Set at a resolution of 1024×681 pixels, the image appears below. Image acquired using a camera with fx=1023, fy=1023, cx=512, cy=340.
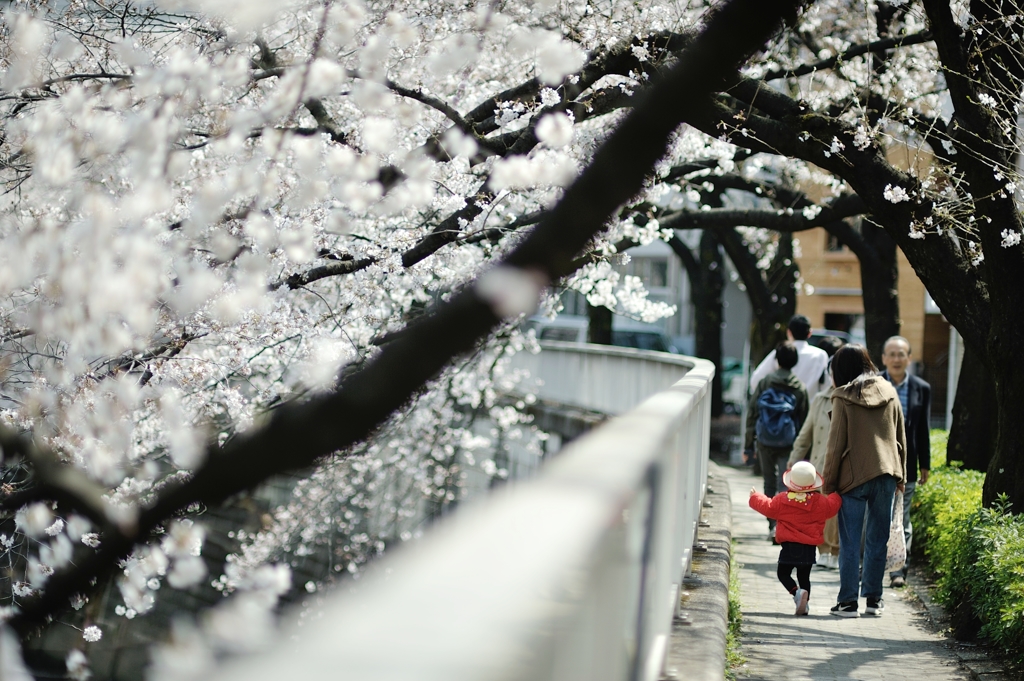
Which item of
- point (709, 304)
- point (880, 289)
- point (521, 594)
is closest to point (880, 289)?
point (880, 289)

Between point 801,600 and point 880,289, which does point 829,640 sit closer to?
point 801,600

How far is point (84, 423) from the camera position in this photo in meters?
6.13

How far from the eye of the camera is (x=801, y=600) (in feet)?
22.9

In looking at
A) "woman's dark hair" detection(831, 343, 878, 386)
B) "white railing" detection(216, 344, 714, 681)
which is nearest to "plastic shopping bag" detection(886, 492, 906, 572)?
"woman's dark hair" detection(831, 343, 878, 386)

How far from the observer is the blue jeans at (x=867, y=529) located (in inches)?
263

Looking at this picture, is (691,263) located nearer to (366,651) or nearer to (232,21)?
(232,21)

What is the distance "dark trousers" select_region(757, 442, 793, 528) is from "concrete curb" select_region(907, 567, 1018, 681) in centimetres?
163

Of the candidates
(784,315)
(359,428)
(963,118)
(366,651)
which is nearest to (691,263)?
(784,315)

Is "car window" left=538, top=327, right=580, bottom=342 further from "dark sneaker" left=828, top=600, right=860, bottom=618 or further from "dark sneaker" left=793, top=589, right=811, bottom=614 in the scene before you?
"dark sneaker" left=828, top=600, right=860, bottom=618

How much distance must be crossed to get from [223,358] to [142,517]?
5141mm

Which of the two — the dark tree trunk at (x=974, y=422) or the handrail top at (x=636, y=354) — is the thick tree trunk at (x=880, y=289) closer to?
the handrail top at (x=636, y=354)

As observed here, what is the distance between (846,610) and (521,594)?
6132 millimetres

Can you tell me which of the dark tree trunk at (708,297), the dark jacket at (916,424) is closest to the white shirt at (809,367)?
the dark jacket at (916,424)

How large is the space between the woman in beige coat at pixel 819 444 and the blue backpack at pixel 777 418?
15.2 inches
